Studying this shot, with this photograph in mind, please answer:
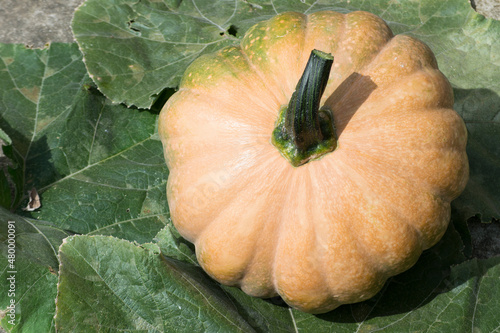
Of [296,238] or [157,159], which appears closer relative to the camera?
[296,238]

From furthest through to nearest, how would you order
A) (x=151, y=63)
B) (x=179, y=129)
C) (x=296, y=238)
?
(x=151, y=63)
(x=179, y=129)
(x=296, y=238)

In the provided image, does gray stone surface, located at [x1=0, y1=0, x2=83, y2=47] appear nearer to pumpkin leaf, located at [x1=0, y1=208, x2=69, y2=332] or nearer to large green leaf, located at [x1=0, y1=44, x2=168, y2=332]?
large green leaf, located at [x1=0, y1=44, x2=168, y2=332]

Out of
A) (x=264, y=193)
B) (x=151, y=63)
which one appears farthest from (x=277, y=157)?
(x=151, y=63)

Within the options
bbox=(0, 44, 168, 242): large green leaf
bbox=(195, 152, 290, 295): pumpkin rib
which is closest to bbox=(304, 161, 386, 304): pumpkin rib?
bbox=(195, 152, 290, 295): pumpkin rib

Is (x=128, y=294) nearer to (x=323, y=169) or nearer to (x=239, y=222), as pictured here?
(x=239, y=222)

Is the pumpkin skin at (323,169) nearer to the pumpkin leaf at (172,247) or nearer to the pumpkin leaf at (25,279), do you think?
the pumpkin leaf at (172,247)

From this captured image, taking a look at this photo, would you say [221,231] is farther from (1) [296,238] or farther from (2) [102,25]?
(2) [102,25]
